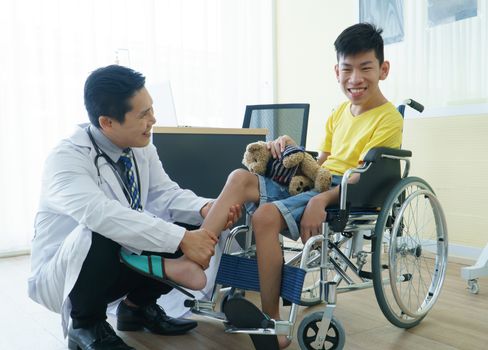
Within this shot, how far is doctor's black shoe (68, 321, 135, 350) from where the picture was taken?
1417 millimetres

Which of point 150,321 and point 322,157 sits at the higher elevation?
point 322,157

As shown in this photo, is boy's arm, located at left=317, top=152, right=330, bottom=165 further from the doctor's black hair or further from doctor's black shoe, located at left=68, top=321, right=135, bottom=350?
doctor's black shoe, located at left=68, top=321, right=135, bottom=350

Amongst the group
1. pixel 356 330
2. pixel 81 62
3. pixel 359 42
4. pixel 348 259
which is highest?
pixel 81 62

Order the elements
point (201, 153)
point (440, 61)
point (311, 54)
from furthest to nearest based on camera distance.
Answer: point (311, 54), point (440, 61), point (201, 153)

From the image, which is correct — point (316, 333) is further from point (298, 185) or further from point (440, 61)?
point (440, 61)

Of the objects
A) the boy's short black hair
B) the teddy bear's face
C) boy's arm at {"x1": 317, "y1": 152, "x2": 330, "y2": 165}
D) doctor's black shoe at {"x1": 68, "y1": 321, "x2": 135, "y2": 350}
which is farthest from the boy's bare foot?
the boy's short black hair

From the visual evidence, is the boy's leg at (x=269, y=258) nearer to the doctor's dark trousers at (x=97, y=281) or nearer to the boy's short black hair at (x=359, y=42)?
the doctor's dark trousers at (x=97, y=281)

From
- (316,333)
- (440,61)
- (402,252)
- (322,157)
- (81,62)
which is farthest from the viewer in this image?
(81,62)

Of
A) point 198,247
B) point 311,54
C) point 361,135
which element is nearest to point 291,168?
point 361,135

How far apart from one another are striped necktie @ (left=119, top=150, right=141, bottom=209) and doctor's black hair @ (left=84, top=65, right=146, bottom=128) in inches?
6.6

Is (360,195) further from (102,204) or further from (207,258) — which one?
(102,204)

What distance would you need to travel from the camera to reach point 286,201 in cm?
145

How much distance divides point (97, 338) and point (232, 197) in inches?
22.3

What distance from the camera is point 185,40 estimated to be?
12.3 feet
